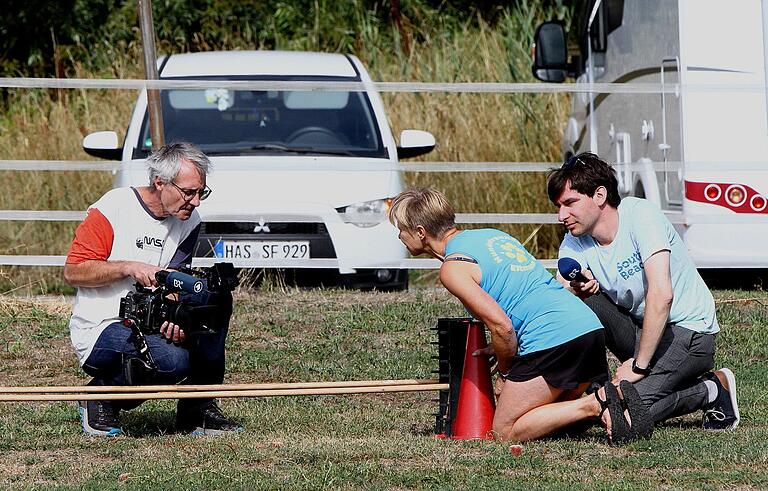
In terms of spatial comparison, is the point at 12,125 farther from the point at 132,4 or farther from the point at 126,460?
the point at 126,460

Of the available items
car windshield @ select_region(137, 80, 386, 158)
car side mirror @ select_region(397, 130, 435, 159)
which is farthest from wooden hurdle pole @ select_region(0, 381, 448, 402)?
car side mirror @ select_region(397, 130, 435, 159)

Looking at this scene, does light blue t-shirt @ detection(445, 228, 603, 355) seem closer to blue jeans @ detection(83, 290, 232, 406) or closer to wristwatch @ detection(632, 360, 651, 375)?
wristwatch @ detection(632, 360, 651, 375)

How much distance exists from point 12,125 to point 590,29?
686 cm

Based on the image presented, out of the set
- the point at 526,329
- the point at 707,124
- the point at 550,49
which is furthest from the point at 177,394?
the point at 550,49

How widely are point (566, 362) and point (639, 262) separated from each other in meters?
0.55

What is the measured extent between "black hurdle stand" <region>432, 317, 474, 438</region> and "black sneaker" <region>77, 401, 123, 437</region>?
4.59 ft

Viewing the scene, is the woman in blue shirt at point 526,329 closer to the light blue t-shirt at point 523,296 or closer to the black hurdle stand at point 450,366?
the light blue t-shirt at point 523,296

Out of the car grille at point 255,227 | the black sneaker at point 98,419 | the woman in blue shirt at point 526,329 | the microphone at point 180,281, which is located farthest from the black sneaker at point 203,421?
the car grille at point 255,227

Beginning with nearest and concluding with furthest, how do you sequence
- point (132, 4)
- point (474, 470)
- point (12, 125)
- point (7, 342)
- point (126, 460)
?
point (474, 470), point (126, 460), point (7, 342), point (12, 125), point (132, 4)

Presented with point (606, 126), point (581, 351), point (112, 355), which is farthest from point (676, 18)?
point (112, 355)

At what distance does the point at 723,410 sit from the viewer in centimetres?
585

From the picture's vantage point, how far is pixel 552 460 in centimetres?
519

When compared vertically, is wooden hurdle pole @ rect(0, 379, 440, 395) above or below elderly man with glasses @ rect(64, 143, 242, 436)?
below

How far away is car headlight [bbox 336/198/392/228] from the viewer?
953 centimetres
